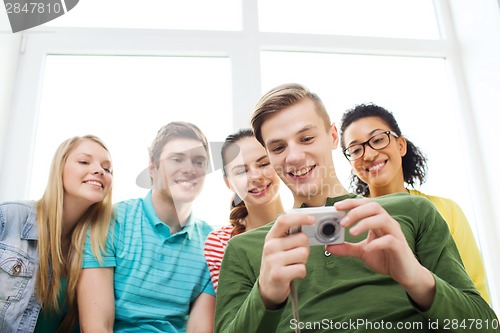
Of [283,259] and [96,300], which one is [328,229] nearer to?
[283,259]

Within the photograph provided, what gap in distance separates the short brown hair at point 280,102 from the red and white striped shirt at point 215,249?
0.37 metres

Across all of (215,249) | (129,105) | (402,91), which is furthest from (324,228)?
(402,91)

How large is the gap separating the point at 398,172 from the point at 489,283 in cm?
77

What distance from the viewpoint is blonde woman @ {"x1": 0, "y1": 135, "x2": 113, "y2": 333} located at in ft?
3.72

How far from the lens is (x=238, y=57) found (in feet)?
6.11

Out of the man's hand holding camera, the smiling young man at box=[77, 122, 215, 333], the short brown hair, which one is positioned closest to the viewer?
the man's hand holding camera

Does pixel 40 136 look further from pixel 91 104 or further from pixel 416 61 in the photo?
pixel 416 61

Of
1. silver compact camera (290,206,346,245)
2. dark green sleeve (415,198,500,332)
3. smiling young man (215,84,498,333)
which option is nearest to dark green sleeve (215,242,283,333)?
smiling young man (215,84,498,333)

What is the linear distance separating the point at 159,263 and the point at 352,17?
1.57 metres

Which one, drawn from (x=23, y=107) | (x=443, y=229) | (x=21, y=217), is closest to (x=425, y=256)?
(x=443, y=229)

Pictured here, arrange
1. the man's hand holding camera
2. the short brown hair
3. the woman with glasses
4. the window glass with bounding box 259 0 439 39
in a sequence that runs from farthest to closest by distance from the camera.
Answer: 1. the window glass with bounding box 259 0 439 39
2. the woman with glasses
3. the short brown hair
4. the man's hand holding camera

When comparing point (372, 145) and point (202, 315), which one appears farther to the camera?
point (372, 145)

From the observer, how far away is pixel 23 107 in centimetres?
172

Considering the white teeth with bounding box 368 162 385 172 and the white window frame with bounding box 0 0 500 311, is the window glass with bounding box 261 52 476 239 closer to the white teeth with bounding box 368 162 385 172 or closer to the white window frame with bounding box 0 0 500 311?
the white window frame with bounding box 0 0 500 311
